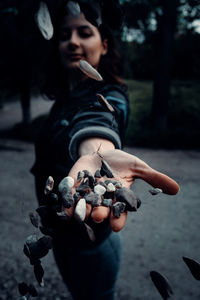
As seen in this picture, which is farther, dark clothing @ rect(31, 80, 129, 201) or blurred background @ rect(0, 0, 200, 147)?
blurred background @ rect(0, 0, 200, 147)

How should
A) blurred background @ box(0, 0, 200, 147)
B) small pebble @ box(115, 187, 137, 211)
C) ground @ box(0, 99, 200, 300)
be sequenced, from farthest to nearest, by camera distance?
blurred background @ box(0, 0, 200, 147) → ground @ box(0, 99, 200, 300) → small pebble @ box(115, 187, 137, 211)

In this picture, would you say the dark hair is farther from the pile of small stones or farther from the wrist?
the pile of small stones

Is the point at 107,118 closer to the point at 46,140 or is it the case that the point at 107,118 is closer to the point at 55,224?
the point at 46,140

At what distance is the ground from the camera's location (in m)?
2.21

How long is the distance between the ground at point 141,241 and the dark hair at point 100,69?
1.86 ft

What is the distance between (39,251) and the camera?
0.61 meters

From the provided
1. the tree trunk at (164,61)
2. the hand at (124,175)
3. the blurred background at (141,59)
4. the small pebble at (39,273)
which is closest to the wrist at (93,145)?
the hand at (124,175)

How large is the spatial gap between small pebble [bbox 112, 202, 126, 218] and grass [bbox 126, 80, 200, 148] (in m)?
5.66

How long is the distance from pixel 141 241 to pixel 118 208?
2416 millimetres

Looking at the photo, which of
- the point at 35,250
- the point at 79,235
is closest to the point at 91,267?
the point at 79,235

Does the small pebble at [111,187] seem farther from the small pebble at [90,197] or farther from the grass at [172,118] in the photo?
the grass at [172,118]

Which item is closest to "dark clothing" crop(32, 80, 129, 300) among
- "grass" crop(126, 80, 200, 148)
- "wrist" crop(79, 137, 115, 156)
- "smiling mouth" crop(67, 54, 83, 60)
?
"smiling mouth" crop(67, 54, 83, 60)

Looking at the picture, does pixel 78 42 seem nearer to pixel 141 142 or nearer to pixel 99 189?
pixel 99 189

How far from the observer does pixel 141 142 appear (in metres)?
6.21
